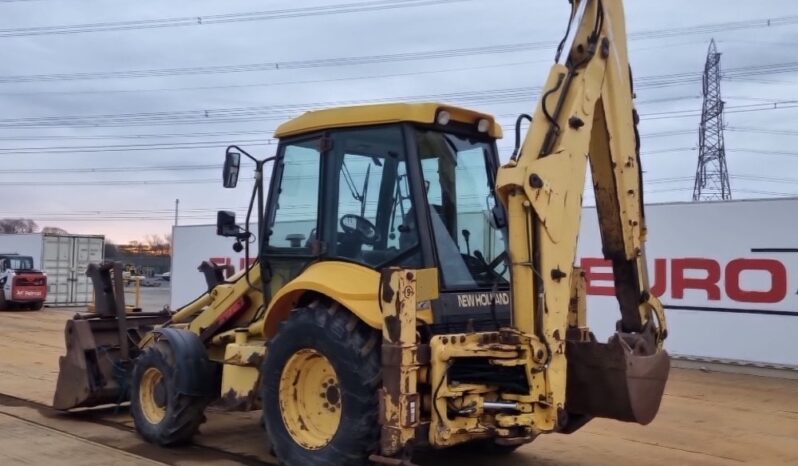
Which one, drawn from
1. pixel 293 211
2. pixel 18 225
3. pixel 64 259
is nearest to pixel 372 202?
pixel 293 211

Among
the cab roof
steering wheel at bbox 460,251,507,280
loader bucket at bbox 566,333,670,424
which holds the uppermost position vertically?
the cab roof

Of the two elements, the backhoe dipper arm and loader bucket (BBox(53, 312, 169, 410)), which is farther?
loader bucket (BBox(53, 312, 169, 410))

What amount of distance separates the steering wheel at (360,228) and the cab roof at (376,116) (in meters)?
0.72

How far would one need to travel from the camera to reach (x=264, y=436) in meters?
8.16

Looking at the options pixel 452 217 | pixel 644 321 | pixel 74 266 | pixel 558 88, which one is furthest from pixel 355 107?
pixel 74 266

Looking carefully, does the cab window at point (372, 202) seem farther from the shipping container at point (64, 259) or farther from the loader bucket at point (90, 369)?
the shipping container at point (64, 259)

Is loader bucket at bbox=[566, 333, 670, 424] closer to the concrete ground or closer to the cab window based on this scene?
the cab window

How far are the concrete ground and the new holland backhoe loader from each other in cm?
52

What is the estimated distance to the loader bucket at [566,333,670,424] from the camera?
18.6 ft

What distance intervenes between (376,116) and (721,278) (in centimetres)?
958

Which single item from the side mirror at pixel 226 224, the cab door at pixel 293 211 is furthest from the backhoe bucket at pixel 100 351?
the cab door at pixel 293 211

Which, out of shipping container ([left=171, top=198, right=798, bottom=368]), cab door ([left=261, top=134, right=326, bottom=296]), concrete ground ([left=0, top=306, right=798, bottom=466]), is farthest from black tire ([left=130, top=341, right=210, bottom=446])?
shipping container ([left=171, top=198, right=798, bottom=368])

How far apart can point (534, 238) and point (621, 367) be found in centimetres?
109

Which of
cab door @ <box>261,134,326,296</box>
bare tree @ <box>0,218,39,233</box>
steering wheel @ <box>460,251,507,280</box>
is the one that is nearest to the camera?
steering wheel @ <box>460,251,507,280</box>
